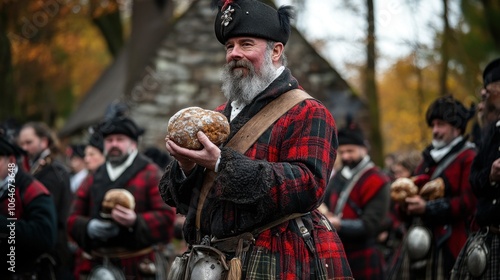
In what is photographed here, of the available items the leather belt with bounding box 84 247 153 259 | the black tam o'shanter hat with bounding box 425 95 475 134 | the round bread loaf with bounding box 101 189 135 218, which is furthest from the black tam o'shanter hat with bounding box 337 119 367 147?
the round bread loaf with bounding box 101 189 135 218

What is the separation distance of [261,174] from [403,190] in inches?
141

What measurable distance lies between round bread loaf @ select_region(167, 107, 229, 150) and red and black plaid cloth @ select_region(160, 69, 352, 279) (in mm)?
97

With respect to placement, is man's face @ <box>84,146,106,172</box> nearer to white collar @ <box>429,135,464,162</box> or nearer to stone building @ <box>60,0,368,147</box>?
white collar @ <box>429,135,464,162</box>

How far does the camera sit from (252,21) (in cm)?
490

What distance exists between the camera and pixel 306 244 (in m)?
4.83

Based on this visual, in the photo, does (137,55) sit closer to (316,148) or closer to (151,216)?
(151,216)

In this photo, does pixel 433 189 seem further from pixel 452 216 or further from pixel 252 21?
pixel 252 21

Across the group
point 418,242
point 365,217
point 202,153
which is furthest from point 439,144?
point 202,153

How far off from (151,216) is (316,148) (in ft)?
12.0

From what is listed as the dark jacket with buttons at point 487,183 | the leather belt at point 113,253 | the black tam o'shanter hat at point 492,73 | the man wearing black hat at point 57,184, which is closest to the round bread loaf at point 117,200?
the leather belt at point 113,253

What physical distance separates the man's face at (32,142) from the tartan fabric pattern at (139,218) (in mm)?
1179

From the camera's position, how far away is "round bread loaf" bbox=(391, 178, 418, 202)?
25.7 feet

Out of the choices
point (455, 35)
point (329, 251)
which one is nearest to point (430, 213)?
point (329, 251)

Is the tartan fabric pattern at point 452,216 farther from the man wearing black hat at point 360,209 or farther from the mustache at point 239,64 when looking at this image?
the mustache at point 239,64
